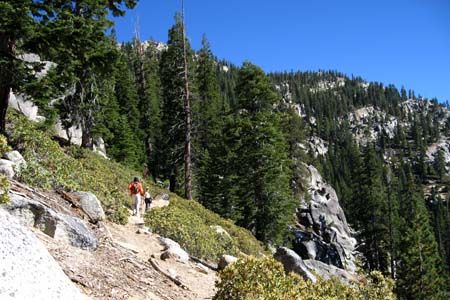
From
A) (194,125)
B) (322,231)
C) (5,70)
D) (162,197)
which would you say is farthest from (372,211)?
(5,70)

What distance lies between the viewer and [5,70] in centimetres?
1251

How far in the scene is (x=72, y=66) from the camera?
14.8 meters

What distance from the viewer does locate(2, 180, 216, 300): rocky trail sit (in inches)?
245

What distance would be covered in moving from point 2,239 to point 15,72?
9.97 meters

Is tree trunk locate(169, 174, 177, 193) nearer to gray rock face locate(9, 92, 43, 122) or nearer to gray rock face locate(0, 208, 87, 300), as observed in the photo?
gray rock face locate(9, 92, 43, 122)

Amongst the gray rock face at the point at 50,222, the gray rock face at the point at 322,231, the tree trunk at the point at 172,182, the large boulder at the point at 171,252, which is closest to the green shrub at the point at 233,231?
the large boulder at the point at 171,252

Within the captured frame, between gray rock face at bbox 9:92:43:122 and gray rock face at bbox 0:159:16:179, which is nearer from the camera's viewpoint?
gray rock face at bbox 0:159:16:179

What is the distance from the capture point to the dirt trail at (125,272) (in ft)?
20.3

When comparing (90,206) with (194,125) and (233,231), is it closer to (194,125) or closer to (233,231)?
(233,231)

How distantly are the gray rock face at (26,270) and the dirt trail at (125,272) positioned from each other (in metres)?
1.22

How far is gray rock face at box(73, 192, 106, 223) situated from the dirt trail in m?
0.47

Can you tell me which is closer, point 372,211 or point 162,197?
point 162,197

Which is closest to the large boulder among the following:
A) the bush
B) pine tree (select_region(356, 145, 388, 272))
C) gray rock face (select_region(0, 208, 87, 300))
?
the bush

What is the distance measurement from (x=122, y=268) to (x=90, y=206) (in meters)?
3.08
